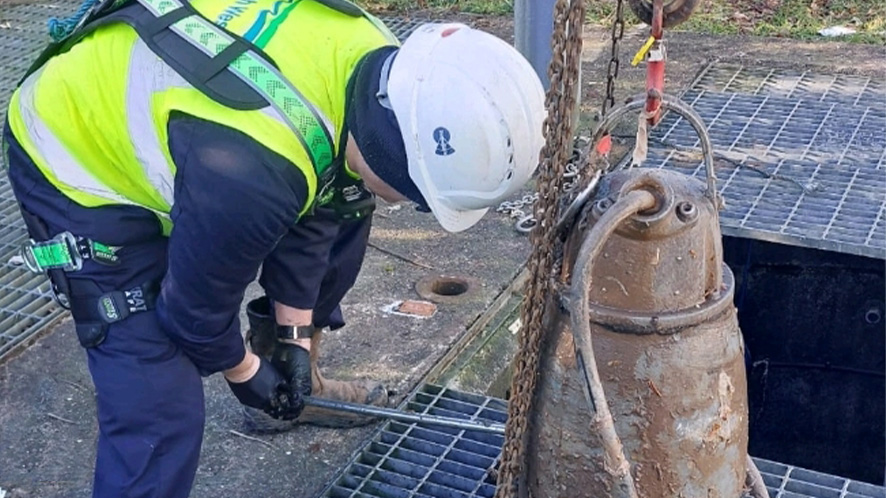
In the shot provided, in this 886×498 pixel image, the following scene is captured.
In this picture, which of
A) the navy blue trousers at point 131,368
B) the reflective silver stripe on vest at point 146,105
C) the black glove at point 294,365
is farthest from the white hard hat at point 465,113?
the black glove at point 294,365

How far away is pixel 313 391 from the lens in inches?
134

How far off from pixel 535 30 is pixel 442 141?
84.0 inches

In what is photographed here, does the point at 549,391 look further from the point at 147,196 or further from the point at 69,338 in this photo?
the point at 69,338

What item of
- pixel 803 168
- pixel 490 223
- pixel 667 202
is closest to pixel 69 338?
pixel 490 223

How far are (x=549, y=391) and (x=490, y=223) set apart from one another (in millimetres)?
2435

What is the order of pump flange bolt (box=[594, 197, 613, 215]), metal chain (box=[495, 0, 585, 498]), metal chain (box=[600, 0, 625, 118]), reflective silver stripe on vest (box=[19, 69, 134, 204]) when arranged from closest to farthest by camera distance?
1. metal chain (box=[495, 0, 585, 498])
2. pump flange bolt (box=[594, 197, 613, 215])
3. metal chain (box=[600, 0, 625, 118])
4. reflective silver stripe on vest (box=[19, 69, 134, 204])

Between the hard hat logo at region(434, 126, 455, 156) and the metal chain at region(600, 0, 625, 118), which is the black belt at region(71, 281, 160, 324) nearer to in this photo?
the hard hat logo at region(434, 126, 455, 156)

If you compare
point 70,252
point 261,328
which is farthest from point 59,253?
point 261,328

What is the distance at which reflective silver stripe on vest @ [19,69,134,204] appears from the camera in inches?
104

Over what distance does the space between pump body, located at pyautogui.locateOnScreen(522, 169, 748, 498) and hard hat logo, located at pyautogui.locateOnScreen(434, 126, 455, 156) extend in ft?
1.20

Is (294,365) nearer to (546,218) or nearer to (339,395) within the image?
(339,395)

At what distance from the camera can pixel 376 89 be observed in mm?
2352

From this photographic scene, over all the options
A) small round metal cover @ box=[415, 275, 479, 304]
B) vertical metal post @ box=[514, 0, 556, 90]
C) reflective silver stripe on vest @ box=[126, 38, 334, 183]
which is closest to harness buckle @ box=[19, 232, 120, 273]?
reflective silver stripe on vest @ box=[126, 38, 334, 183]

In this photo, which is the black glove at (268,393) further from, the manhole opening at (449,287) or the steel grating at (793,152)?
the steel grating at (793,152)
